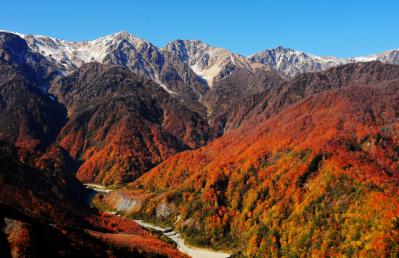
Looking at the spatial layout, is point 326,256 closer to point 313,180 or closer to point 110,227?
point 313,180

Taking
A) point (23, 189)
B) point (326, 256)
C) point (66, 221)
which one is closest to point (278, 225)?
Result: point (326, 256)

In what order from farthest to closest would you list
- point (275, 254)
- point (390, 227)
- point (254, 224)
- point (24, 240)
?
point (254, 224), point (275, 254), point (390, 227), point (24, 240)

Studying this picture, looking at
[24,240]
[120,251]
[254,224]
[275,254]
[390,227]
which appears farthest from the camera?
[254,224]

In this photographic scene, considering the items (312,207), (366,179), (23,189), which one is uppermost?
(366,179)

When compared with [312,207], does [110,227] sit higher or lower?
lower

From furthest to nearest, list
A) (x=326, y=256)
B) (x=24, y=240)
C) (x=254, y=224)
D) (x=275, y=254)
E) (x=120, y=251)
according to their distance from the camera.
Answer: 1. (x=254, y=224)
2. (x=275, y=254)
3. (x=326, y=256)
4. (x=120, y=251)
5. (x=24, y=240)

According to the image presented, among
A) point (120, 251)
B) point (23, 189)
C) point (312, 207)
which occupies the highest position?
point (312, 207)

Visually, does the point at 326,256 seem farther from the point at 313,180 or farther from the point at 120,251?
the point at 120,251

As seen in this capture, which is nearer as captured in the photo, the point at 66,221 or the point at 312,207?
the point at 66,221

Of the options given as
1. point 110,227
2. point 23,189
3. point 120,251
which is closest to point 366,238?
point 120,251
